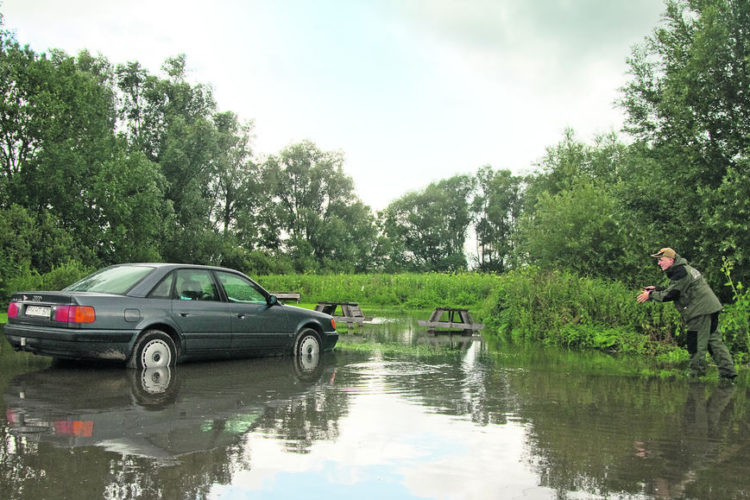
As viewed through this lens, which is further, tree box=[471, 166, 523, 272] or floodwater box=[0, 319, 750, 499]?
tree box=[471, 166, 523, 272]

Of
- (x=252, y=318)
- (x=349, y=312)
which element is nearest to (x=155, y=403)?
(x=252, y=318)

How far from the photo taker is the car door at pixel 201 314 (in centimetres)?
995

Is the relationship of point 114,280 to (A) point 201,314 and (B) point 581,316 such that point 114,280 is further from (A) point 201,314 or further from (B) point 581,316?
(B) point 581,316

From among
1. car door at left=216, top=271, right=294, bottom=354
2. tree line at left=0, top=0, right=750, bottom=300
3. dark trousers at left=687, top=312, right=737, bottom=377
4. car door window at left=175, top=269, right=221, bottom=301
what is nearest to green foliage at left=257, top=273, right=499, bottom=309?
tree line at left=0, top=0, right=750, bottom=300

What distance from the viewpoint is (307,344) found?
11.9 metres

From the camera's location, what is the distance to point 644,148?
16.8 meters

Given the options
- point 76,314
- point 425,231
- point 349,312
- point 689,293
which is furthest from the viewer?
point 425,231

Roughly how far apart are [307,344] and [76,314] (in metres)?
4.27

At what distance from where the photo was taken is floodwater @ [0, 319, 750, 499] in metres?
4.62

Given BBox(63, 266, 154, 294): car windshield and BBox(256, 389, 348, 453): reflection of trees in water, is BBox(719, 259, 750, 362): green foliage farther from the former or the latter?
BBox(63, 266, 154, 294): car windshield

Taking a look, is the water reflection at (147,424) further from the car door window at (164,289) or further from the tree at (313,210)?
the tree at (313,210)

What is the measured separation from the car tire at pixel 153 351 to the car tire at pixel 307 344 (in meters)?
2.52

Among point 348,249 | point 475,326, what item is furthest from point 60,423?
point 348,249

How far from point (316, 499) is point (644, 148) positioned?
49.4ft
